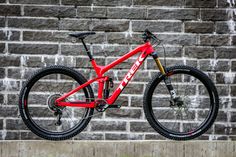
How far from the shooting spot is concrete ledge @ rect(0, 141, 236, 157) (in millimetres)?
4176

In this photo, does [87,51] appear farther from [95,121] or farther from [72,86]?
[95,121]

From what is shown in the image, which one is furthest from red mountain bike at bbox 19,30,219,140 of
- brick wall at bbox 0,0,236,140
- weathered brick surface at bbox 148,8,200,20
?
weathered brick surface at bbox 148,8,200,20

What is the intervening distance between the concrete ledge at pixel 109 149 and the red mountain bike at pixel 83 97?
10cm

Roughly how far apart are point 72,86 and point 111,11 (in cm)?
90

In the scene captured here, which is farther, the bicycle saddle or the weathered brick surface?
the weathered brick surface

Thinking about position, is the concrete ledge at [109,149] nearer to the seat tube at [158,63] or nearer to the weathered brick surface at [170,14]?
the seat tube at [158,63]

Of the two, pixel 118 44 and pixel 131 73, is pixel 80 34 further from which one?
pixel 131 73

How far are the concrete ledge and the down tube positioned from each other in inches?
17.8

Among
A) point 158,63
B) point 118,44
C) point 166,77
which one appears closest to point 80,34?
point 118,44

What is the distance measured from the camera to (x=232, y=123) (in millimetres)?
4508

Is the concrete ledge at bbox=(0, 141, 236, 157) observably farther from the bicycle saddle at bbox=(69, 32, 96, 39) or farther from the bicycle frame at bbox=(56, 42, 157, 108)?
the bicycle saddle at bbox=(69, 32, 96, 39)

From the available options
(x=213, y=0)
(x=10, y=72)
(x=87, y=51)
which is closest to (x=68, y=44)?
(x=87, y=51)

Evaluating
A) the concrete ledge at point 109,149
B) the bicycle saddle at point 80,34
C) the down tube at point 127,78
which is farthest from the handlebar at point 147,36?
the concrete ledge at point 109,149

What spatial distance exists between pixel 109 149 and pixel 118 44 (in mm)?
1109
